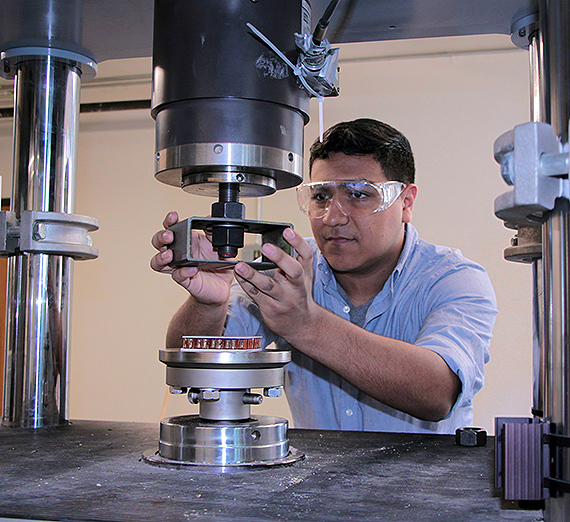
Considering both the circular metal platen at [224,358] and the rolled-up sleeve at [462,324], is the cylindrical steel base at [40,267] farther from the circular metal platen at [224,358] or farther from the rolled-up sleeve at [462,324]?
the rolled-up sleeve at [462,324]

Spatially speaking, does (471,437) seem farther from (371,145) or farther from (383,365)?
(371,145)

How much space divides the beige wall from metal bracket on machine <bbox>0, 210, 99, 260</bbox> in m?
2.48

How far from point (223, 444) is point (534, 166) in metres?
0.52

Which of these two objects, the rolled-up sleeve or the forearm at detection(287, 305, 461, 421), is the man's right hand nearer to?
the forearm at detection(287, 305, 461, 421)

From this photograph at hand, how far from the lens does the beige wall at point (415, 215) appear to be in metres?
3.34

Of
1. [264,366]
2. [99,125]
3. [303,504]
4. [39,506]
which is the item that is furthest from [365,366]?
[99,125]

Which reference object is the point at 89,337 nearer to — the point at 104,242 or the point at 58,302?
the point at 104,242

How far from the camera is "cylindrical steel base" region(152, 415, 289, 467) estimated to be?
32.4 inches

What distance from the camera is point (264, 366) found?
89 cm

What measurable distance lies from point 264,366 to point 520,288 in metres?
2.74

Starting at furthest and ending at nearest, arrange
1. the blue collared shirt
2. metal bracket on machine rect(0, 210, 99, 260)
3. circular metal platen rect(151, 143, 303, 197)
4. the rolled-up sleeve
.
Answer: the blue collared shirt → the rolled-up sleeve → metal bracket on machine rect(0, 210, 99, 260) → circular metal platen rect(151, 143, 303, 197)

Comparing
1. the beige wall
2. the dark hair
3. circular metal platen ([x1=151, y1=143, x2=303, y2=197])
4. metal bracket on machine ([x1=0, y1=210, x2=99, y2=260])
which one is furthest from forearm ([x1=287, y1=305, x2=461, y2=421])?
the beige wall

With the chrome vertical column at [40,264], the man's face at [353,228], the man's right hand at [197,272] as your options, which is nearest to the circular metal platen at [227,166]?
the man's right hand at [197,272]

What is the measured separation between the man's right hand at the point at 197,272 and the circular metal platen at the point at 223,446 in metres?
0.27
